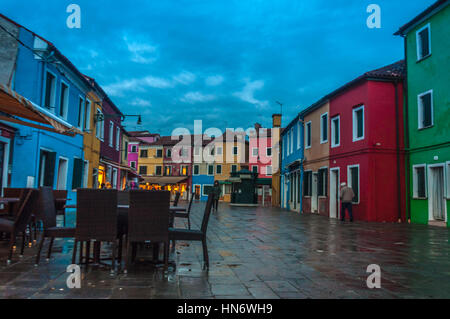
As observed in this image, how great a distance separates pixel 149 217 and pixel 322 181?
16115 mm

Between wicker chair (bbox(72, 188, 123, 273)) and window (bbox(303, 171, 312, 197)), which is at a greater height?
window (bbox(303, 171, 312, 197))

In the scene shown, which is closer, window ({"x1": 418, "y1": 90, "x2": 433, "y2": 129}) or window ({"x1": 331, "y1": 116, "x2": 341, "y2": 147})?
window ({"x1": 418, "y1": 90, "x2": 433, "y2": 129})

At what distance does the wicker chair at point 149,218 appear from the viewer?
422 cm

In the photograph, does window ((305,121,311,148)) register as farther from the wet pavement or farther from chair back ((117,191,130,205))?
chair back ((117,191,130,205))

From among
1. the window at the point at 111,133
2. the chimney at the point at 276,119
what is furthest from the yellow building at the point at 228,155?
the window at the point at 111,133

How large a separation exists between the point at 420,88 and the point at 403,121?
1.60m

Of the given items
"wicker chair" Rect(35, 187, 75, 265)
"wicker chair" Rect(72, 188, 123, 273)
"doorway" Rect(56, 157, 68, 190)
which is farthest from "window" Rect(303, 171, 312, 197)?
"wicker chair" Rect(72, 188, 123, 273)

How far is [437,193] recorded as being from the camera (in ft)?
44.5

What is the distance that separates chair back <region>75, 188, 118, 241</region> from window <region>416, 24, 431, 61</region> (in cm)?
1397

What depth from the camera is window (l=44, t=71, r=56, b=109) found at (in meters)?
13.3

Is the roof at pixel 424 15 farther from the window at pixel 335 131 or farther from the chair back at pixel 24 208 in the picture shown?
the chair back at pixel 24 208

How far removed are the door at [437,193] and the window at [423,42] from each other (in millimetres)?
4426
